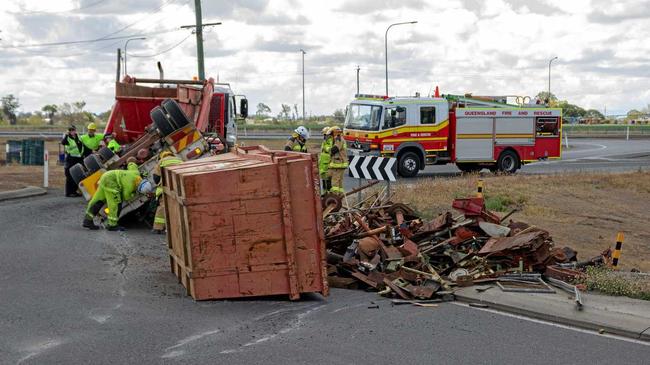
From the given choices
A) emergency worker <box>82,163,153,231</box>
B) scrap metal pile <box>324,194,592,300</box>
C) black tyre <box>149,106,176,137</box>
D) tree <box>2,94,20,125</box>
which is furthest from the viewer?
tree <box>2,94,20,125</box>

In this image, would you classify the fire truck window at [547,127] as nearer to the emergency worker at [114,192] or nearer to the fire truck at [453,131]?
the fire truck at [453,131]

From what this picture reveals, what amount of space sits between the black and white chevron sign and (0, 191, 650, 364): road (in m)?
5.14

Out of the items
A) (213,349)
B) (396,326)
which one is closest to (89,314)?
(213,349)

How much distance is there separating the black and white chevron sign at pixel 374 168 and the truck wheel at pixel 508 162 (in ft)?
44.6

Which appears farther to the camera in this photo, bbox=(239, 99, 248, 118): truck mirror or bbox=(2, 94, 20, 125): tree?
bbox=(2, 94, 20, 125): tree

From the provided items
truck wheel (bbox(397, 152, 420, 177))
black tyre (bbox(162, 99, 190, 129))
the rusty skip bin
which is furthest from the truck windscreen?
the rusty skip bin

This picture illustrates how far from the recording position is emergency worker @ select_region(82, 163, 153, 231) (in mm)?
13047

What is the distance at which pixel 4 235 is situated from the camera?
1206cm

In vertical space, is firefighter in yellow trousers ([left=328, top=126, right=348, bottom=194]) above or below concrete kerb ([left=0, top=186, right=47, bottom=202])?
above

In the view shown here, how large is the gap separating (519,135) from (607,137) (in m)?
35.4

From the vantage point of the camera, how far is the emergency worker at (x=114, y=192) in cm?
1305

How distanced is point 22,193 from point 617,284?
45.2 ft

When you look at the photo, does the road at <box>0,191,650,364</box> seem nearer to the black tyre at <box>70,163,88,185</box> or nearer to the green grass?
the green grass

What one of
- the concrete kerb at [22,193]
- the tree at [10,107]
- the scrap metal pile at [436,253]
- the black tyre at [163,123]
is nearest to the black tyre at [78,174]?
the black tyre at [163,123]
